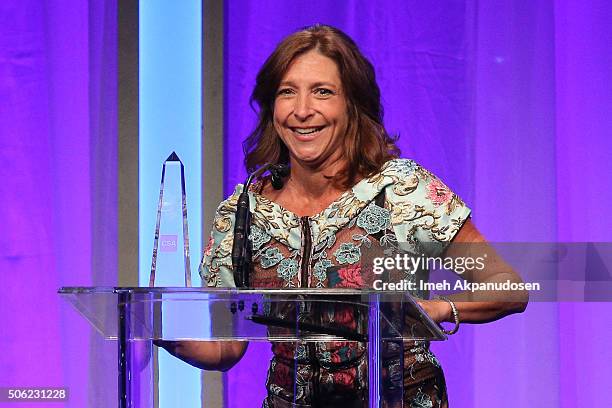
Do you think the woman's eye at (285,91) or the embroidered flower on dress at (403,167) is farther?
the woman's eye at (285,91)

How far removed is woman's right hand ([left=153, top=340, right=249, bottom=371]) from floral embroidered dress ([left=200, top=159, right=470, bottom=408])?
0.48m

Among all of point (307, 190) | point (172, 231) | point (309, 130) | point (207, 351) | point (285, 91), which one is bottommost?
point (207, 351)

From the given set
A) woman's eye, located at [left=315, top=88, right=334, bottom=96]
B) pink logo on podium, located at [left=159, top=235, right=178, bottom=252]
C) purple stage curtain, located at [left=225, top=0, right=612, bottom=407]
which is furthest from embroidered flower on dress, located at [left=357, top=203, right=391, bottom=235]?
purple stage curtain, located at [left=225, top=0, right=612, bottom=407]

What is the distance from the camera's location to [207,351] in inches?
72.0

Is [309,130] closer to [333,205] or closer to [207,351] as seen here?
[333,205]

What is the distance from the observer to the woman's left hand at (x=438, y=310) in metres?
2.02

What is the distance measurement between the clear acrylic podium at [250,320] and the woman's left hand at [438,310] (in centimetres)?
33

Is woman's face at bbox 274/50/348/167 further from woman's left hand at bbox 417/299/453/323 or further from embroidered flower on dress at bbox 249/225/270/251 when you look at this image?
woman's left hand at bbox 417/299/453/323

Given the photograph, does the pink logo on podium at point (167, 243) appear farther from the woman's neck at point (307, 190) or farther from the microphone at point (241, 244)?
the microphone at point (241, 244)

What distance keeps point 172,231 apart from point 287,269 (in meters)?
0.33

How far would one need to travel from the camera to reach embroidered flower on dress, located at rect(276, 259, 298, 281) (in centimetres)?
240

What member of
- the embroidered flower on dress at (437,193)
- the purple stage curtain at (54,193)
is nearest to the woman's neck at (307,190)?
the embroidered flower on dress at (437,193)

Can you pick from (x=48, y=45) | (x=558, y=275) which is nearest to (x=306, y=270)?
(x=558, y=275)

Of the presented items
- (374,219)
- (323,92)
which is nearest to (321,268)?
(374,219)
